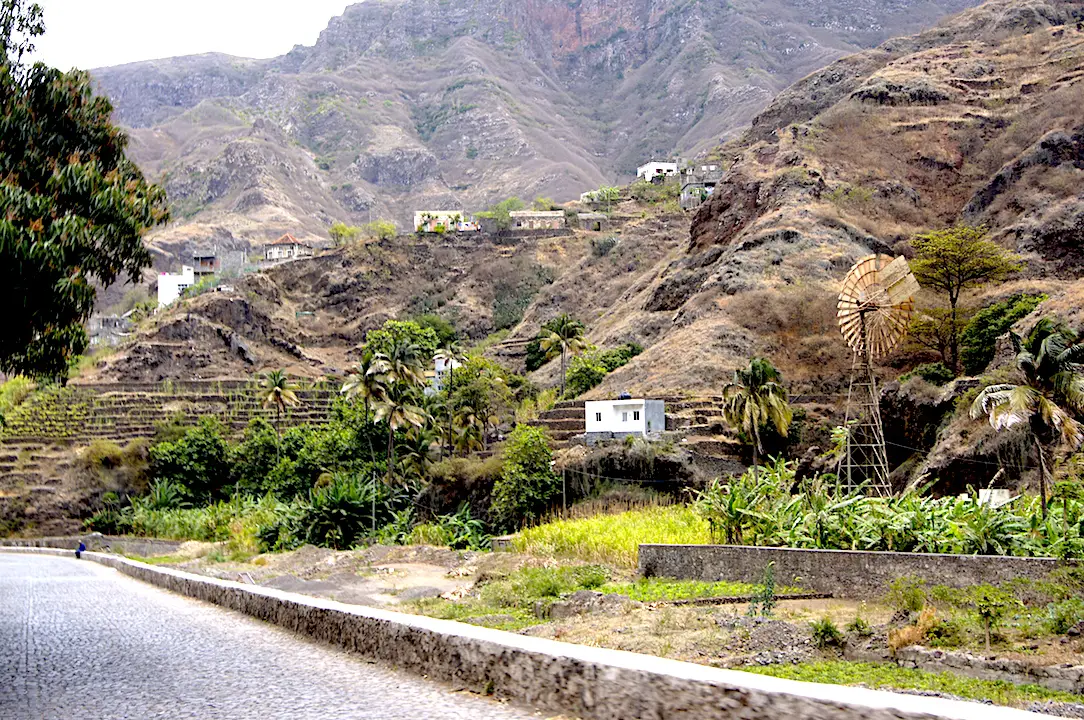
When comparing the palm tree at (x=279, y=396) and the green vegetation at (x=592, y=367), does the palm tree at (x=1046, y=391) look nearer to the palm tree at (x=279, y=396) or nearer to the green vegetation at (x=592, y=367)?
the green vegetation at (x=592, y=367)

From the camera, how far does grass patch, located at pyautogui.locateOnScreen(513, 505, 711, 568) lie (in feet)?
66.8

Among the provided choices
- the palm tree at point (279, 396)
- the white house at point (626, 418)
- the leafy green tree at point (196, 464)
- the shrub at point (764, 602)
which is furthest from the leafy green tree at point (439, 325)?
the shrub at point (764, 602)

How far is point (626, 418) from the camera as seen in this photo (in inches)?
1839

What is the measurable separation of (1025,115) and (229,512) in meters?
62.5

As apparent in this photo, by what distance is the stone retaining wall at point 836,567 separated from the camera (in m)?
12.4

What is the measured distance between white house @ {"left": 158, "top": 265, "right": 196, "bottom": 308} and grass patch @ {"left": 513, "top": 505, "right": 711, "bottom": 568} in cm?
9171

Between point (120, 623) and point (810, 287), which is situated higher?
point (810, 287)

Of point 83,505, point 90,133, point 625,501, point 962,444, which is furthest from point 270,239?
point 90,133

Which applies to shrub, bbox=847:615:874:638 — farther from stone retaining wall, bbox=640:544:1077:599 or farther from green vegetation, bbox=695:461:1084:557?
green vegetation, bbox=695:461:1084:557

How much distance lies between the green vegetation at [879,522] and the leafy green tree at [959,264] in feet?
117

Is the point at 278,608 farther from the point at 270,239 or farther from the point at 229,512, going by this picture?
the point at 270,239

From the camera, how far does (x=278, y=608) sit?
9.67 m

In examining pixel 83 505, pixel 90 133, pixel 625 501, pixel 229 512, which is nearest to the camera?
pixel 90 133

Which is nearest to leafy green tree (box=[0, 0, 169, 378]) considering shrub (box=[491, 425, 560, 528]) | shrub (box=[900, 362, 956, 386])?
shrub (box=[491, 425, 560, 528])
